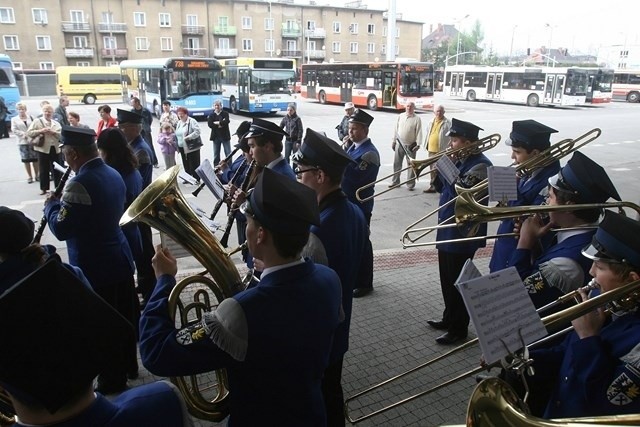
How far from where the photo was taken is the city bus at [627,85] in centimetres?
4075

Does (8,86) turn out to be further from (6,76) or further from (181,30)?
(181,30)

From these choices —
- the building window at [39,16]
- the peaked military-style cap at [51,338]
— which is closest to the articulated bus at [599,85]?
the peaked military-style cap at [51,338]

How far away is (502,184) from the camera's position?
145 inches

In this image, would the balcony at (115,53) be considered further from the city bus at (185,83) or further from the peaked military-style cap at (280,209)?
the peaked military-style cap at (280,209)

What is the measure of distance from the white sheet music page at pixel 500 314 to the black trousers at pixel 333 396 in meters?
1.42

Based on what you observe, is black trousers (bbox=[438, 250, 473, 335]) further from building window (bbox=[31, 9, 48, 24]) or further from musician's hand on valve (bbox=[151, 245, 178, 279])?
building window (bbox=[31, 9, 48, 24])

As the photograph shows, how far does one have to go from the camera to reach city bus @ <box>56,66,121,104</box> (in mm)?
35531

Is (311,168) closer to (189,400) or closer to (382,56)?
(189,400)

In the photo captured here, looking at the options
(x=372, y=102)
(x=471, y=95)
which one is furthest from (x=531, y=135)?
(x=471, y=95)

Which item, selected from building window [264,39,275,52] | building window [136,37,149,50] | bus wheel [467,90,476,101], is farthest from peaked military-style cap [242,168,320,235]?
building window [264,39,275,52]

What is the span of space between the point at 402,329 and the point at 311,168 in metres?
2.53

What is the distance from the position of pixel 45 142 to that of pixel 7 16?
52.3 m

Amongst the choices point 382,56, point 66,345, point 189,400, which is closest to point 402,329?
point 189,400

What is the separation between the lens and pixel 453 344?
15.1 feet
